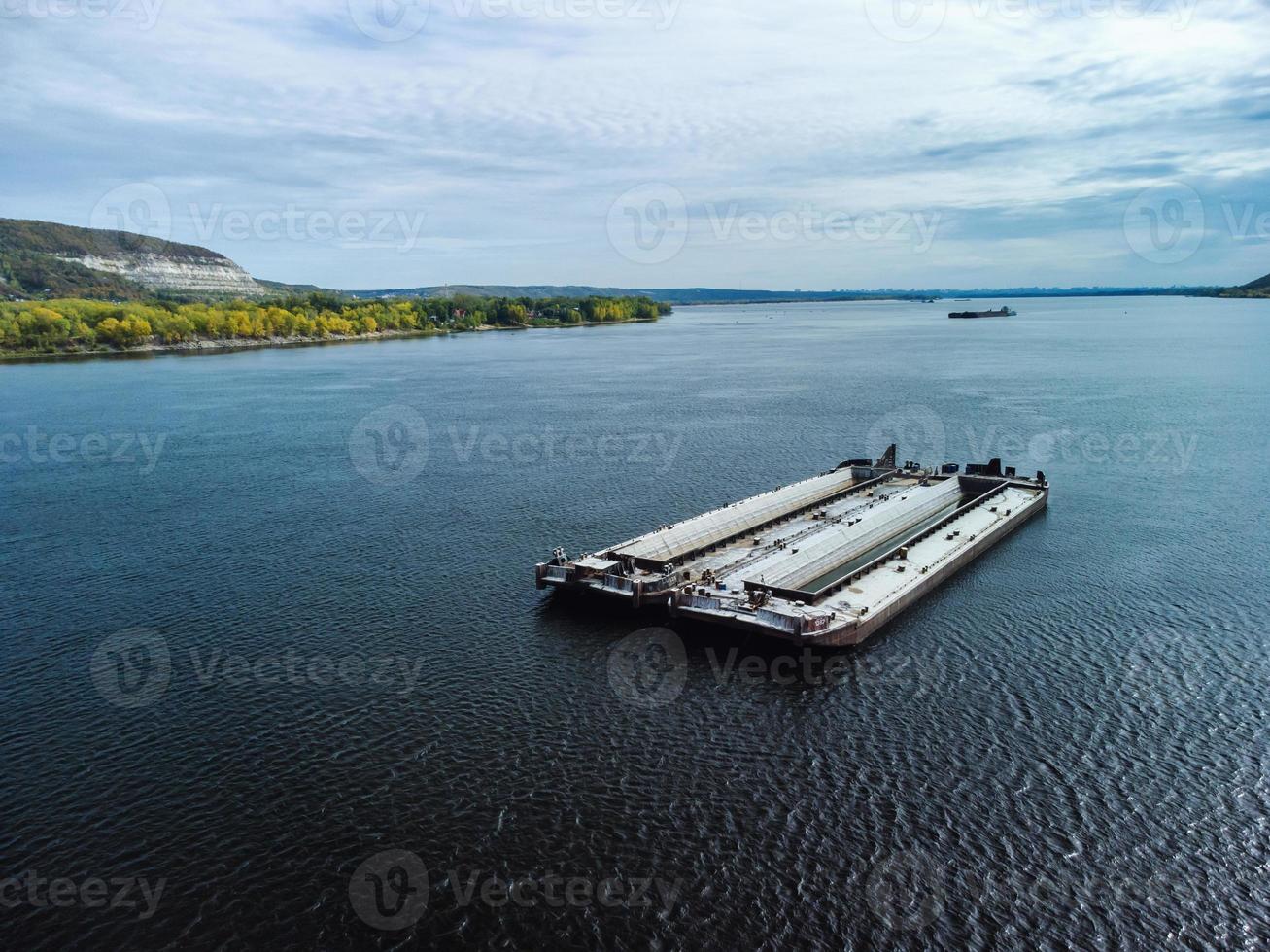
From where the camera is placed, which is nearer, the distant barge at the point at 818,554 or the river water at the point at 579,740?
the river water at the point at 579,740

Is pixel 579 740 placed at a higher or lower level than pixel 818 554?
lower

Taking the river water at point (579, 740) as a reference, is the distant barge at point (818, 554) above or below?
above

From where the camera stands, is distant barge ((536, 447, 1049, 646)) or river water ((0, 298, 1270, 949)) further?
distant barge ((536, 447, 1049, 646))

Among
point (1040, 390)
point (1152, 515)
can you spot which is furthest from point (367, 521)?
point (1040, 390)

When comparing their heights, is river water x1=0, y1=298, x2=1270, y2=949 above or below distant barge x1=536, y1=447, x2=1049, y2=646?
below
